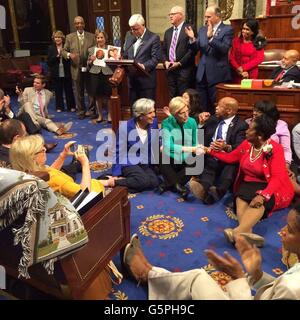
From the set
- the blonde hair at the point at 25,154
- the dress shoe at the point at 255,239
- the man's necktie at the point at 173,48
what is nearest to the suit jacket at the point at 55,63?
the man's necktie at the point at 173,48

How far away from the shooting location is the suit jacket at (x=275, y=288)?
1226mm

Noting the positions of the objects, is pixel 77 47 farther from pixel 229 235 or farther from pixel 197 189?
pixel 229 235

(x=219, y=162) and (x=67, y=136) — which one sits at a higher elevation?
(x=219, y=162)

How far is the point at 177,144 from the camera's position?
11.4 feet

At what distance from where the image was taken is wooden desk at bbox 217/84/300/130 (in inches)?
139

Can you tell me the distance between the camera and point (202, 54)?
171 inches

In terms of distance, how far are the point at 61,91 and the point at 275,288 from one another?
5704 millimetres

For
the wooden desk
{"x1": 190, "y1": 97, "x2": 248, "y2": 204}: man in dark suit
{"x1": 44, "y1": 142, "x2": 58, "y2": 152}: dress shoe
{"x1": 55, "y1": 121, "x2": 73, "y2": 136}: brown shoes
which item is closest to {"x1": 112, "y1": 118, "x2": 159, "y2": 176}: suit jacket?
{"x1": 190, "y1": 97, "x2": 248, "y2": 204}: man in dark suit

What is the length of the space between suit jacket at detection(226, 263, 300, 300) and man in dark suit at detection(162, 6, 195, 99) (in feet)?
11.1

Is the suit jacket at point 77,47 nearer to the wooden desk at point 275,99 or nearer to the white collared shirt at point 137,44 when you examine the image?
the white collared shirt at point 137,44

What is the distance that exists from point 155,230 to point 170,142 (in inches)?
39.1

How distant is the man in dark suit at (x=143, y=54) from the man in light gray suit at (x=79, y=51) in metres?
1.34
